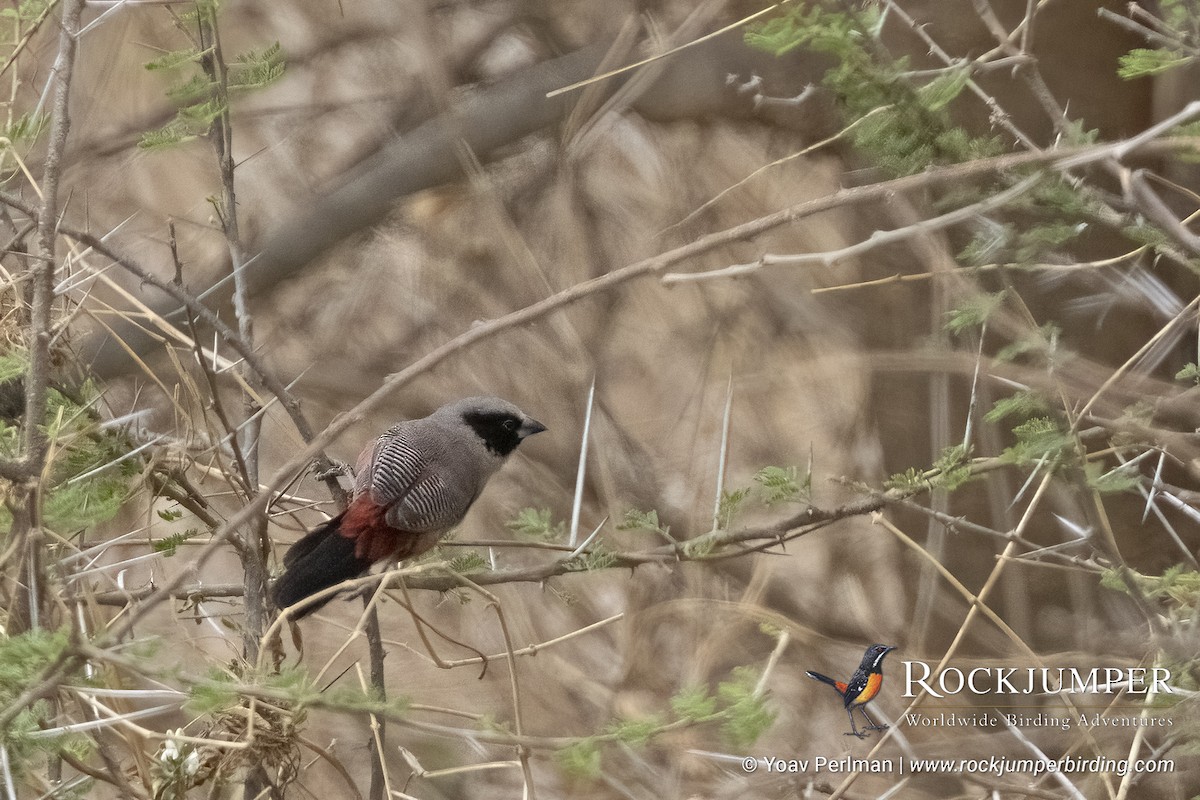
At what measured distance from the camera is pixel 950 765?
100cm

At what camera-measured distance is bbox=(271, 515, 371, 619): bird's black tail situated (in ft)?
2.56

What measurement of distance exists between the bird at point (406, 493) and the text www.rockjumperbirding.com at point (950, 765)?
1.30ft

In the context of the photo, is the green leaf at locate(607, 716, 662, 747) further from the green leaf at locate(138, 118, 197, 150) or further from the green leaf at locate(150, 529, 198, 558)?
the green leaf at locate(138, 118, 197, 150)

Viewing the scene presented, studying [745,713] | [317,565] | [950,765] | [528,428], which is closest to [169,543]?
[317,565]

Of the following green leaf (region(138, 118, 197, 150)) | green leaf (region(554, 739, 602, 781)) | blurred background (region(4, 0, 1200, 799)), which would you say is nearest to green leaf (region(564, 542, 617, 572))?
blurred background (region(4, 0, 1200, 799))

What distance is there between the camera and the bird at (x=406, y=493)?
79 centimetres

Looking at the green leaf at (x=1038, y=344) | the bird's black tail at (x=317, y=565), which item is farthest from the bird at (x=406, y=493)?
the green leaf at (x=1038, y=344)

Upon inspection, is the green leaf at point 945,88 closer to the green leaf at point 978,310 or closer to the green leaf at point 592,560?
the green leaf at point 978,310

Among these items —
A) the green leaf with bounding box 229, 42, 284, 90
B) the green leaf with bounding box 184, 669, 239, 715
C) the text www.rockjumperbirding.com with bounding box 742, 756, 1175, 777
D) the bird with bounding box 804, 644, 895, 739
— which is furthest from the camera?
the bird with bounding box 804, 644, 895, 739

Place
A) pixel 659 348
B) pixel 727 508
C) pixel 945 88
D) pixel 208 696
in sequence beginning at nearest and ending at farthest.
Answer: pixel 208 696
pixel 945 88
pixel 727 508
pixel 659 348

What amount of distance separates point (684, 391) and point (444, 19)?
2.33ft

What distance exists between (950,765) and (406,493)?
0.63m

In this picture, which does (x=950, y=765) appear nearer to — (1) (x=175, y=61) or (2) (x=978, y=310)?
(2) (x=978, y=310)

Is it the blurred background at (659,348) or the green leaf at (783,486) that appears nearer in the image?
the green leaf at (783,486)
